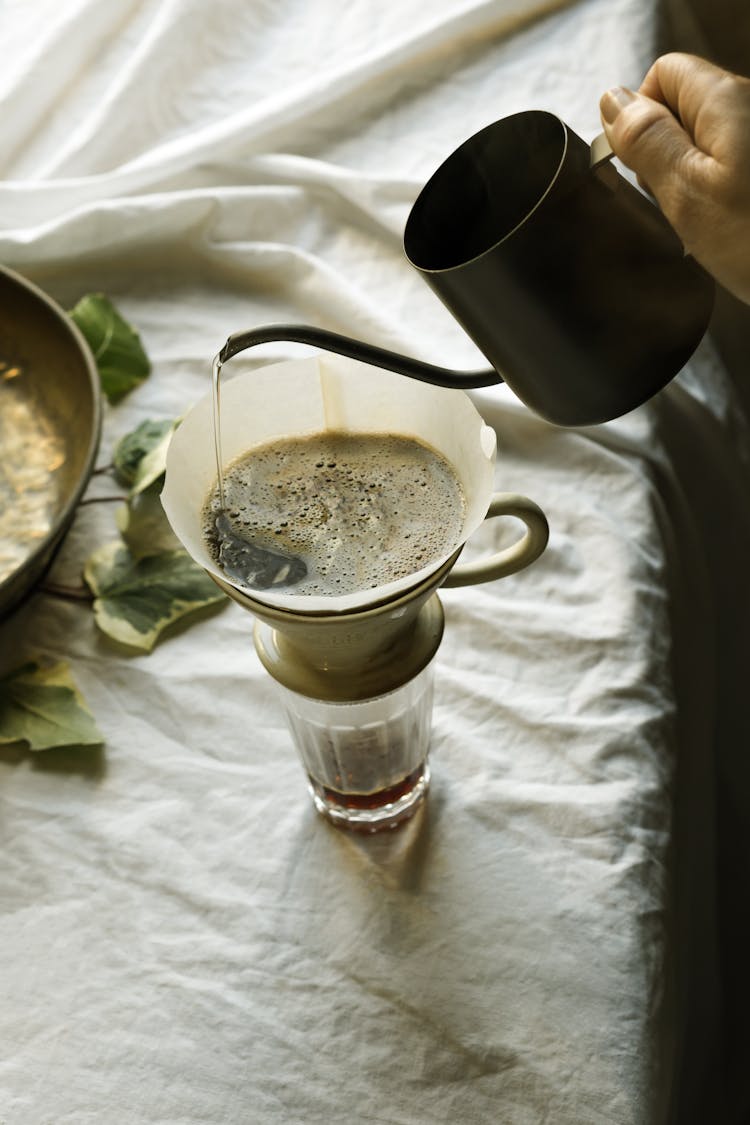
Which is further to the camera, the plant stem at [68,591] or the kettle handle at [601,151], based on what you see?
the plant stem at [68,591]

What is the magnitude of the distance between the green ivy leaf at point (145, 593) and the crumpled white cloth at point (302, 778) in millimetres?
15

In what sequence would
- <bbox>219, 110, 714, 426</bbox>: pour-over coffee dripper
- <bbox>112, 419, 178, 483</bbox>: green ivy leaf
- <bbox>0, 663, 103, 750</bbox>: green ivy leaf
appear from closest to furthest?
<bbox>219, 110, 714, 426</bbox>: pour-over coffee dripper
<bbox>0, 663, 103, 750</bbox>: green ivy leaf
<bbox>112, 419, 178, 483</bbox>: green ivy leaf

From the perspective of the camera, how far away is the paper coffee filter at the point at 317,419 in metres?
0.50

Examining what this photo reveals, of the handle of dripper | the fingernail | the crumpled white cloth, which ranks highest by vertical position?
the fingernail

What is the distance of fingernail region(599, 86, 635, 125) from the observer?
1.57 feet

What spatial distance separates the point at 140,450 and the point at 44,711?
0.69 feet

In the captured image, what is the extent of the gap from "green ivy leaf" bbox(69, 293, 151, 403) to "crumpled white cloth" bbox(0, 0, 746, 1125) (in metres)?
0.02

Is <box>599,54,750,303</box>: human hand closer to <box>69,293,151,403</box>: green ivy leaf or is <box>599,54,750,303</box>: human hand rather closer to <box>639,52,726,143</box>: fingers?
<box>639,52,726,143</box>: fingers

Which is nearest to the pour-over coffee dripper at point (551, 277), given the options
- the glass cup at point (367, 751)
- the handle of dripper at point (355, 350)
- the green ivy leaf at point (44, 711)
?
the handle of dripper at point (355, 350)

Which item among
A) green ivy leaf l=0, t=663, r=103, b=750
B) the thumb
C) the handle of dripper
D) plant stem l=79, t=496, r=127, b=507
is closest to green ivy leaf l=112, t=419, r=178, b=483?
plant stem l=79, t=496, r=127, b=507

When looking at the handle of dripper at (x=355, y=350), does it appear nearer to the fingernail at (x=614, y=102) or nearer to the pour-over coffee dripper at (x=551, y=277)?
the pour-over coffee dripper at (x=551, y=277)

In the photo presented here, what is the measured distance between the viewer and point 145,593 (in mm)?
715

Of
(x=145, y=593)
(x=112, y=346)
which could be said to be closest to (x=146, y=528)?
(x=145, y=593)

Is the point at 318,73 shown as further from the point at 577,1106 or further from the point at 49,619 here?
the point at 577,1106
